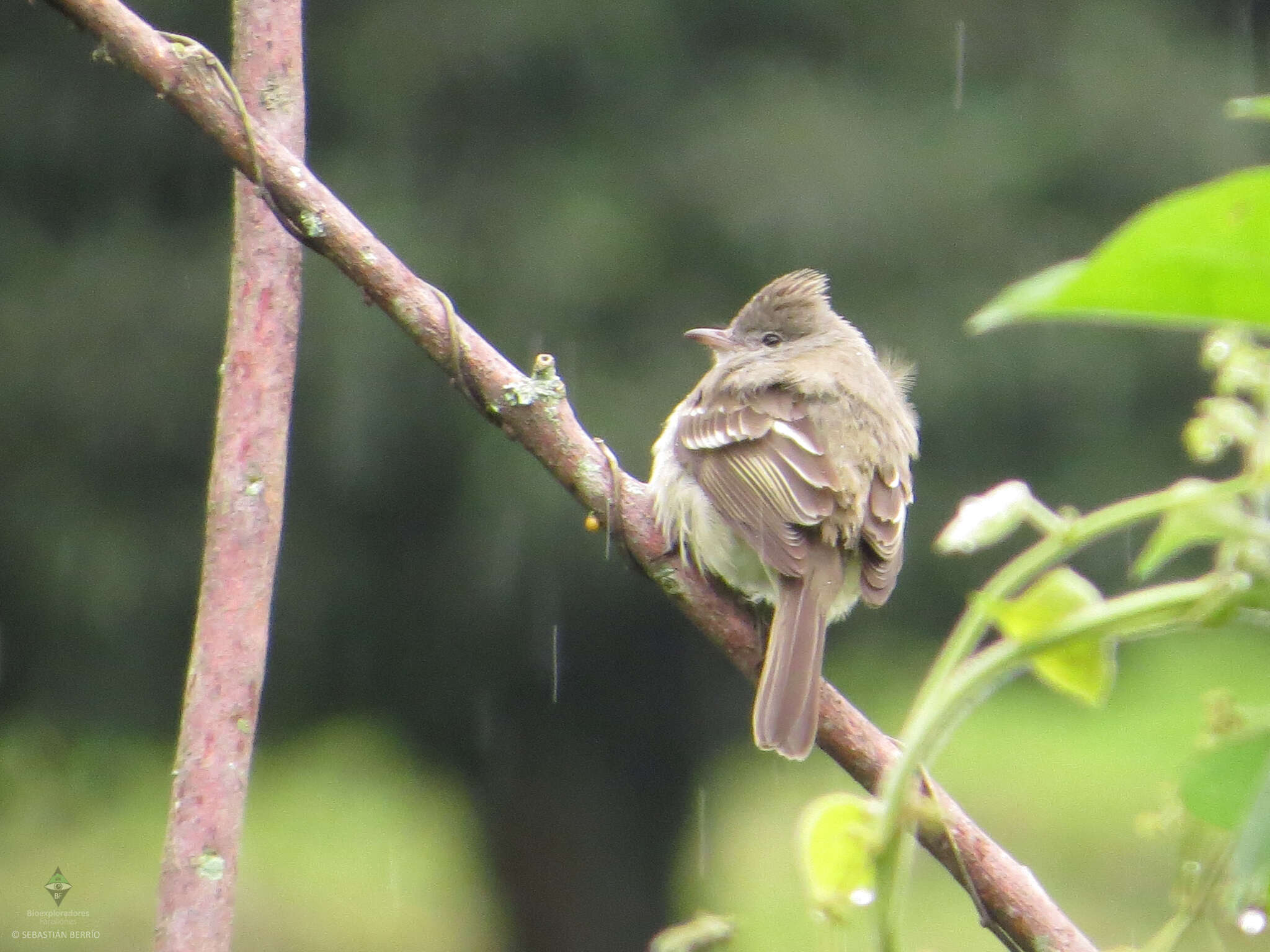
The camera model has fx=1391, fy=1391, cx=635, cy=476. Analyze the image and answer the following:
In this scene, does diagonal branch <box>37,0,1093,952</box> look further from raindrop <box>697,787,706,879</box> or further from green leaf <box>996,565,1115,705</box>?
raindrop <box>697,787,706,879</box>

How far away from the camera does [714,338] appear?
4719 millimetres

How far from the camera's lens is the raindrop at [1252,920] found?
0.70 m

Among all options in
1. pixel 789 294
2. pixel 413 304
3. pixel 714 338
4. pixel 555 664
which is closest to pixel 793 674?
pixel 413 304

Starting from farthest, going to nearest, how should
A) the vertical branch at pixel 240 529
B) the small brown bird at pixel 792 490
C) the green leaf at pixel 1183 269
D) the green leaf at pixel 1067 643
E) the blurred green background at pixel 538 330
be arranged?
the blurred green background at pixel 538 330, the small brown bird at pixel 792 490, the vertical branch at pixel 240 529, the green leaf at pixel 1067 643, the green leaf at pixel 1183 269

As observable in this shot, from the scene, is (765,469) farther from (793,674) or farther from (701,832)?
(701,832)

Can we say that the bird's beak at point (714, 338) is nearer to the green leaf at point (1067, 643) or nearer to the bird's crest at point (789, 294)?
the bird's crest at point (789, 294)

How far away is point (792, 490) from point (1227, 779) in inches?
116

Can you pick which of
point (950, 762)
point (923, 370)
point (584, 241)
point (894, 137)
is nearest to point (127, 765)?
point (584, 241)

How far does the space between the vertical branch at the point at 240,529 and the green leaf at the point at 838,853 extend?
1.72 m

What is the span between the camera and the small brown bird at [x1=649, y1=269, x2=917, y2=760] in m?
3.49

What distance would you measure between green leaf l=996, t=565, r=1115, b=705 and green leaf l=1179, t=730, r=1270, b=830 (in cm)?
7

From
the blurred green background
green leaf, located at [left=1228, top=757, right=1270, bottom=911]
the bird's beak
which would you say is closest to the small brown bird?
the bird's beak

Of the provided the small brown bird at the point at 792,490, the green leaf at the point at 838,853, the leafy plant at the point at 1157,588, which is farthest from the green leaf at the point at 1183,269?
the small brown bird at the point at 792,490

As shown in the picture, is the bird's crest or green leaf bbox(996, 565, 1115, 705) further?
the bird's crest
